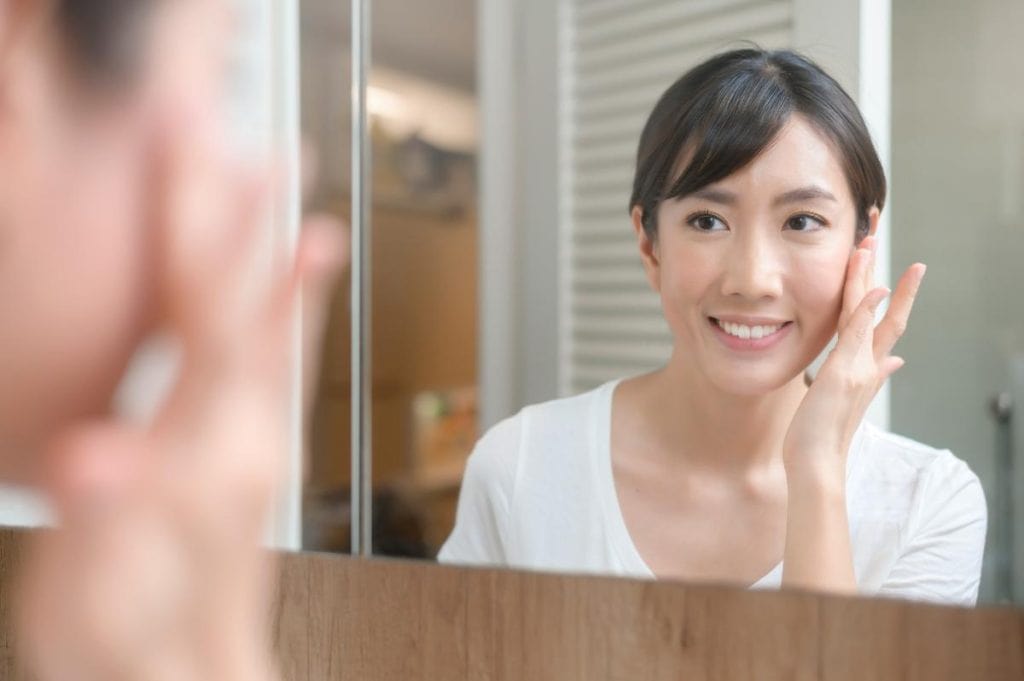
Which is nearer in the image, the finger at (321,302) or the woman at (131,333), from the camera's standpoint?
the woman at (131,333)

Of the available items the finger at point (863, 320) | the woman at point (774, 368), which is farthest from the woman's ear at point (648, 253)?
the finger at point (863, 320)

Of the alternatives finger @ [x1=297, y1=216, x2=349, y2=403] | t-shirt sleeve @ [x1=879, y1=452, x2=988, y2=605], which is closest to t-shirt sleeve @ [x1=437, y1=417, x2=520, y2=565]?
finger @ [x1=297, y1=216, x2=349, y2=403]

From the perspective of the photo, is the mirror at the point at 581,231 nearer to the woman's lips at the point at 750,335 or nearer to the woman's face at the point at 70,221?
the woman's lips at the point at 750,335

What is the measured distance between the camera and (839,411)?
497 millimetres

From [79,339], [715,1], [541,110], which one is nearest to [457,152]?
[541,110]

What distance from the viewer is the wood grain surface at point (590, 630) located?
464mm

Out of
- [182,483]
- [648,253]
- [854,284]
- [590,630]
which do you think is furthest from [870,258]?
[182,483]

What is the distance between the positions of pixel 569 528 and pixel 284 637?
197 millimetres

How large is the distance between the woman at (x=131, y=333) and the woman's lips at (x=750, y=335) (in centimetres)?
25

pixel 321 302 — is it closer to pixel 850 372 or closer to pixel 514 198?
pixel 514 198

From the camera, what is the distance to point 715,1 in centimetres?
53

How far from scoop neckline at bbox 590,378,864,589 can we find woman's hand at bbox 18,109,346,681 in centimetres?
26

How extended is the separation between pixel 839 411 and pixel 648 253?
13 cm

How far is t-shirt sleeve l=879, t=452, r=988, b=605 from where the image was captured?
480 mm
